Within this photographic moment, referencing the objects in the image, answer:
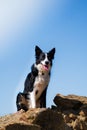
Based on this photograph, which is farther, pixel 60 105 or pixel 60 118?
pixel 60 105

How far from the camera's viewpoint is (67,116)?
677 inches

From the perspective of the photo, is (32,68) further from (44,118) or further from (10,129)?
(10,129)

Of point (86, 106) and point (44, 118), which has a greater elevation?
point (86, 106)

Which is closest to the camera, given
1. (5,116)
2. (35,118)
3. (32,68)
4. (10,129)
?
(10,129)

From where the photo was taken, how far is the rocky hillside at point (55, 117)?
46.1 ft

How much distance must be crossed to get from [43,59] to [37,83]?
42.6 inches

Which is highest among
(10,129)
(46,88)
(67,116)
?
(46,88)

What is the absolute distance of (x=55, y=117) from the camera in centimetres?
1520

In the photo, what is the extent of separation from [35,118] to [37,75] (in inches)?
142

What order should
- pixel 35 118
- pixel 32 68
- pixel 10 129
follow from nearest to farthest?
pixel 10 129, pixel 35 118, pixel 32 68

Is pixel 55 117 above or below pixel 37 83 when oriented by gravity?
below

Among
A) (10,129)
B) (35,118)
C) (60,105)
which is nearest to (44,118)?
(35,118)

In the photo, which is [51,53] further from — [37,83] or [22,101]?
[22,101]

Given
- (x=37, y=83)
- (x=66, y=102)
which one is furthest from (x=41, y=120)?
(x=66, y=102)
